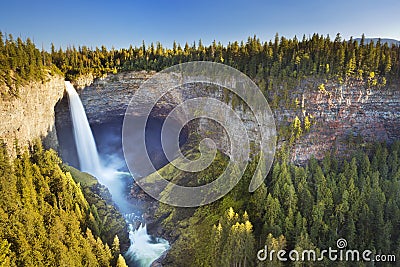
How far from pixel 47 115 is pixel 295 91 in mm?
35885

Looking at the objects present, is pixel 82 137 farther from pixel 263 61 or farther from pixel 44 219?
pixel 263 61

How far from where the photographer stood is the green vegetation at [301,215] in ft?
104

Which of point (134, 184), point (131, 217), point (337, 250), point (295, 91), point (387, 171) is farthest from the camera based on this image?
point (134, 184)

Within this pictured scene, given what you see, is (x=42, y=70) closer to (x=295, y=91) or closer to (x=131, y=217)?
(x=131, y=217)

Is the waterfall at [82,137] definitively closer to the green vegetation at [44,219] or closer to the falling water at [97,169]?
the falling water at [97,169]

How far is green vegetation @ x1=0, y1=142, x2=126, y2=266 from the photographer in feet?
86.2

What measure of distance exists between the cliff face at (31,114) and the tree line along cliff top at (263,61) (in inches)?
54.4

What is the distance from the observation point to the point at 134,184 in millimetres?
53469

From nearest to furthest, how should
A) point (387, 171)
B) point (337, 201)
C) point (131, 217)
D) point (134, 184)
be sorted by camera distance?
point (337, 201) → point (387, 171) → point (131, 217) → point (134, 184)

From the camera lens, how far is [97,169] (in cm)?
5447

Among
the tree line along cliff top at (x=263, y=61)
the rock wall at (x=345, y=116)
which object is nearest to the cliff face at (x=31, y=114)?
the tree line along cliff top at (x=263, y=61)

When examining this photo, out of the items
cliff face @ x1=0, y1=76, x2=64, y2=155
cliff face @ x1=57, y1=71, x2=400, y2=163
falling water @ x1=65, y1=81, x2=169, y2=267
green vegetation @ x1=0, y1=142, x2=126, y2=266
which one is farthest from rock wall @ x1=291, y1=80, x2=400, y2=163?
cliff face @ x1=0, y1=76, x2=64, y2=155

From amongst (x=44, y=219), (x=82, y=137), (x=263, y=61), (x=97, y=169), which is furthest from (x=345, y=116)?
(x=82, y=137)

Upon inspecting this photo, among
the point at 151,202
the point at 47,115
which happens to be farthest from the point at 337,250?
the point at 47,115
